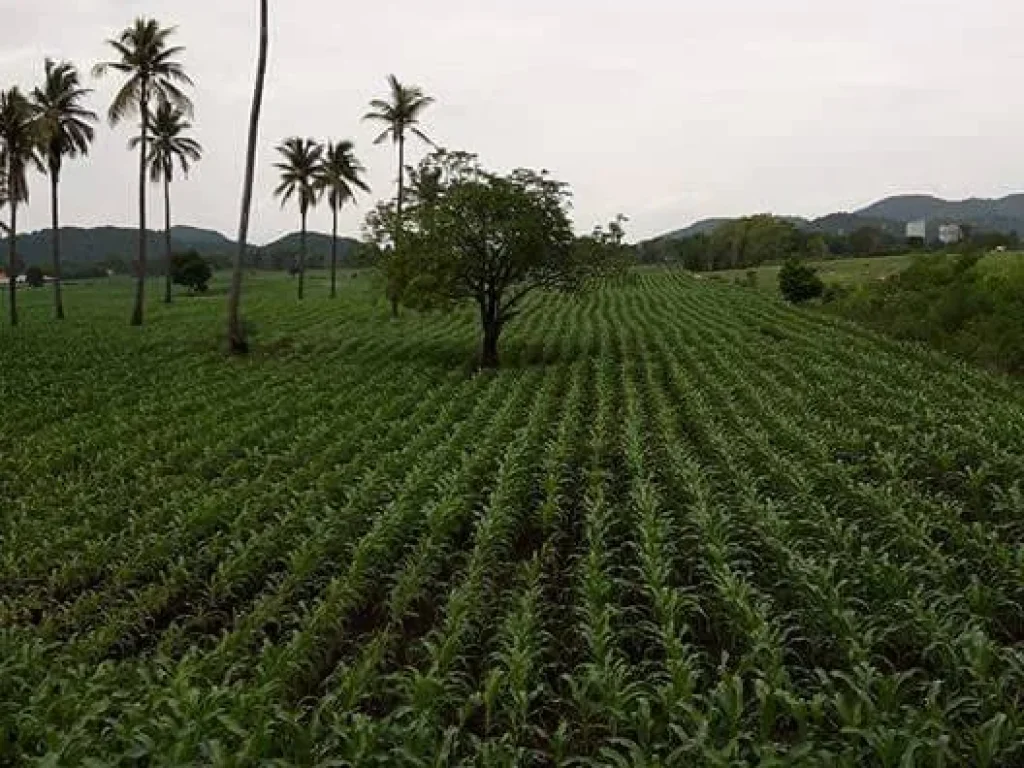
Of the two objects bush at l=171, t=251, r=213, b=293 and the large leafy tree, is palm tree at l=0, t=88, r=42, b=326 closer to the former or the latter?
the large leafy tree

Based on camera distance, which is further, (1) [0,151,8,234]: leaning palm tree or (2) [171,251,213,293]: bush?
(2) [171,251,213,293]: bush

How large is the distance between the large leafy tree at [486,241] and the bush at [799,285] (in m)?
30.9

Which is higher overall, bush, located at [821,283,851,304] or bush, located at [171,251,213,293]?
bush, located at [171,251,213,293]

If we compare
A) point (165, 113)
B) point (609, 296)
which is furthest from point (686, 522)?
point (609, 296)

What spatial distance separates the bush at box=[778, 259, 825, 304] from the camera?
2117 inches

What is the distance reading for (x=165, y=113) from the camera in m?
45.6

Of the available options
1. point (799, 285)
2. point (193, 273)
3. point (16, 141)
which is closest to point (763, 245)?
point (799, 285)

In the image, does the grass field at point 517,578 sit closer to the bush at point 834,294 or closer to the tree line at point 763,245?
the bush at point 834,294

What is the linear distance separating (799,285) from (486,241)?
110 feet

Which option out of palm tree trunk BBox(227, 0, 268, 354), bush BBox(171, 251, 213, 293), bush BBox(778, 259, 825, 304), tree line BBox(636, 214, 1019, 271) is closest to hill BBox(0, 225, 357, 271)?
tree line BBox(636, 214, 1019, 271)

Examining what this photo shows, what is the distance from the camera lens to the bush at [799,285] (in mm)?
53781

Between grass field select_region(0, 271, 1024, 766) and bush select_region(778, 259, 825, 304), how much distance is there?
1402 inches

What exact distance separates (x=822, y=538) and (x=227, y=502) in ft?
22.6

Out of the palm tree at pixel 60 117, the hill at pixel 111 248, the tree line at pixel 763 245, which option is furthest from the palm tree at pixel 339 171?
the hill at pixel 111 248
